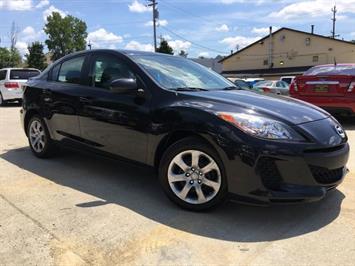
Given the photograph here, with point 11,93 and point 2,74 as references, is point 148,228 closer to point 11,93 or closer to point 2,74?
point 11,93

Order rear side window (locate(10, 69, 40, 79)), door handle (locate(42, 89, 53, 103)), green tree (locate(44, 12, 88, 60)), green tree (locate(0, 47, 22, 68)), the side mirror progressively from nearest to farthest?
1. the side mirror
2. door handle (locate(42, 89, 53, 103))
3. rear side window (locate(10, 69, 40, 79))
4. green tree (locate(0, 47, 22, 68))
5. green tree (locate(44, 12, 88, 60))

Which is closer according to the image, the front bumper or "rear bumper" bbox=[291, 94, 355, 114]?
the front bumper

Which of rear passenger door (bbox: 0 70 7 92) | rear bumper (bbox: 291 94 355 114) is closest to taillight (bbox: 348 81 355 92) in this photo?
rear bumper (bbox: 291 94 355 114)

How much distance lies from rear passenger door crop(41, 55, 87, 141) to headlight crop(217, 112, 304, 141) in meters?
2.22

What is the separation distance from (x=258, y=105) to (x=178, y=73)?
A: 117 cm

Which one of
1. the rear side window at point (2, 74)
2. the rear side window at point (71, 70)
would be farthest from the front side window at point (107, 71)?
the rear side window at point (2, 74)

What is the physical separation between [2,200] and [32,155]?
2026 mm

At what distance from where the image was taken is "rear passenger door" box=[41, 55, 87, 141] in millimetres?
5209

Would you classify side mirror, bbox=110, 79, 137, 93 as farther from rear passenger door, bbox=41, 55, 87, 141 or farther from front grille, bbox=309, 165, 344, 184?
front grille, bbox=309, 165, 344, 184

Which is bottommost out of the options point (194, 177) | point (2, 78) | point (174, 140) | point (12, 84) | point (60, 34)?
→ point (194, 177)

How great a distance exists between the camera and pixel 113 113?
4.60 m

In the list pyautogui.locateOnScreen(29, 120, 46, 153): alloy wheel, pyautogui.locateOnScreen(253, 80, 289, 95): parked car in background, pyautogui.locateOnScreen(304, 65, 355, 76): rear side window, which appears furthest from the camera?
pyautogui.locateOnScreen(253, 80, 289, 95): parked car in background

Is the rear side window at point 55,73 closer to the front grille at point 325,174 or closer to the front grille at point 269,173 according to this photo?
the front grille at point 269,173

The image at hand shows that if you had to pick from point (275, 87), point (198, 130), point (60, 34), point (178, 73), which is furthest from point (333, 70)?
point (60, 34)
